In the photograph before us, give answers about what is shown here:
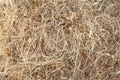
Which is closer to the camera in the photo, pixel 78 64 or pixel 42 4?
pixel 78 64

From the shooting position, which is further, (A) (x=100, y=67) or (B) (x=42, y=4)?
(B) (x=42, y=4)

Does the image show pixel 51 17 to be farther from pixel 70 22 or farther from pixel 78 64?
pixel 78 64

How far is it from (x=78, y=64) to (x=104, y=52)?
0.17 meters

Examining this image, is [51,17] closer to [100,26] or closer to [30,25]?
[30,25]

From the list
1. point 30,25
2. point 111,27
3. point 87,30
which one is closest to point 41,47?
point 30,25

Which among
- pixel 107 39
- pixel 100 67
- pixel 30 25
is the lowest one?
pixel 100 67

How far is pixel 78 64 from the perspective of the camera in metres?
2.05

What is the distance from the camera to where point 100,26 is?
2.13 metres

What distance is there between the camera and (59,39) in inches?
82.8

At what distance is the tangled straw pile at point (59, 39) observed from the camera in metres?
2.04

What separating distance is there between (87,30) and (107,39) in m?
0.13

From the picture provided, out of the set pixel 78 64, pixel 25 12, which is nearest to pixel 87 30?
pixel 78 64

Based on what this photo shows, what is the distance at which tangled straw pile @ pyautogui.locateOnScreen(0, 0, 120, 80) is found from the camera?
2.04m

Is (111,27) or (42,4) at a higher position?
(42,4)
